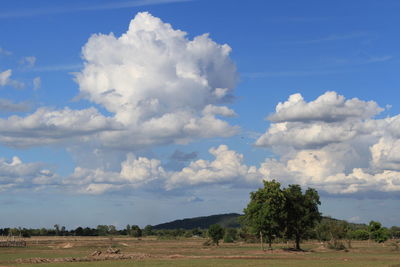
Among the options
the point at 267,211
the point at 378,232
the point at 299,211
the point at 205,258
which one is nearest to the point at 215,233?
the point at 299,211

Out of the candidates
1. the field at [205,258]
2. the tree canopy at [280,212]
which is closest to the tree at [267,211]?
the tree canopy at [280,212]

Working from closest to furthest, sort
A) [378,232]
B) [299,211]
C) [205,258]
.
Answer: [205,258] < [299,211] < [378,232]

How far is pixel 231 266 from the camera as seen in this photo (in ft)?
214

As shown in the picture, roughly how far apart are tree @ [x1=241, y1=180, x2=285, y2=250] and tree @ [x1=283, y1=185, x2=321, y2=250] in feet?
10.3

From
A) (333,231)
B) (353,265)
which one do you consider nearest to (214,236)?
(333,231)

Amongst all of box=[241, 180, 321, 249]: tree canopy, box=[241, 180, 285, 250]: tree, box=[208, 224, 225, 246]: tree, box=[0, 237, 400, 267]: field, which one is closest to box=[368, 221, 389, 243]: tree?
box=[208, 224, 225, 246]: tree

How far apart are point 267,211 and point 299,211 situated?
11402 mm

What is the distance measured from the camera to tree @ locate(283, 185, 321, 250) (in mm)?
118062

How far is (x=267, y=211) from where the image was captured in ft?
365

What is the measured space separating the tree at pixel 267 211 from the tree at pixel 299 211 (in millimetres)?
3130

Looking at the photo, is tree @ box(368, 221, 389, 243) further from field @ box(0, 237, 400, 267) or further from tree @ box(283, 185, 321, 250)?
field @ box(0, 237, 400, 267)

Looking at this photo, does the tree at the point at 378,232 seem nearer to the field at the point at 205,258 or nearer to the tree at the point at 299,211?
the tree at the point at 299,211

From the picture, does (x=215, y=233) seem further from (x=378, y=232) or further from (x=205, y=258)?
(x=205, y=258)

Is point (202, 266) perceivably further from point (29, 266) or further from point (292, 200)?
point (292, 200)
